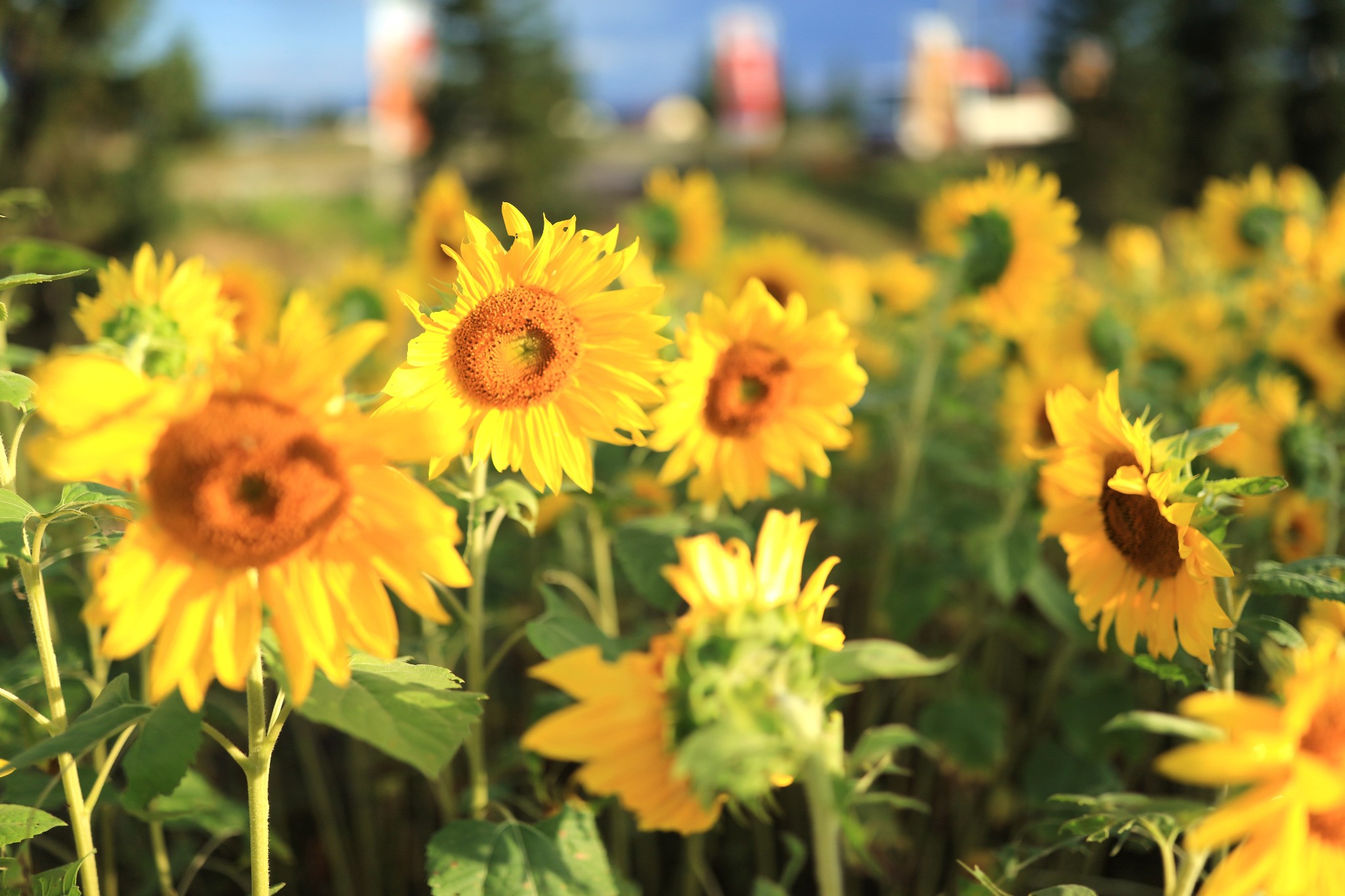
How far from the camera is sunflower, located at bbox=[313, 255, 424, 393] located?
2934 millimetres

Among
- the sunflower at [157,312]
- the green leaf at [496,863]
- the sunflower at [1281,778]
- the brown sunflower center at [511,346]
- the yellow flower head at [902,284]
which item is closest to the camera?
the sunflower at [1281,778]

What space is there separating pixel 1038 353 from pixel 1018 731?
1.05 meters

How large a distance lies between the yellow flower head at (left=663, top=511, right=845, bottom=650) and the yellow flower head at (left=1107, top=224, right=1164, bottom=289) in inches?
167

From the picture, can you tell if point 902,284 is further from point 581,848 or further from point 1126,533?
point 581,848

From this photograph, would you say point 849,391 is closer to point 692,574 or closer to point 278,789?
point 692,574

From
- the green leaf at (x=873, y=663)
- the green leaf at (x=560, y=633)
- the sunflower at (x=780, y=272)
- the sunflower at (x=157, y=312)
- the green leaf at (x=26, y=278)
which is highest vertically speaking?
the green leaf at (x=26, y=278)

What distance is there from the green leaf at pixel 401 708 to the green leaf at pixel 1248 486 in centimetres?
85

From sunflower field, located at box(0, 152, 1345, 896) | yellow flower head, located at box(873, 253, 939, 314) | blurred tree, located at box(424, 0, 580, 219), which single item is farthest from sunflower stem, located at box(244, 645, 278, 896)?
blurred tree, located at box(424, 0, 580, 219)

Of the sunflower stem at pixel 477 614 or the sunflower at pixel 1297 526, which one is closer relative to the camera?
the sunflower stem at pixel 477 614

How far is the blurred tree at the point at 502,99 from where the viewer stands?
17516 mm

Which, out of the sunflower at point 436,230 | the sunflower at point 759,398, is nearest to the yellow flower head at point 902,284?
the sunflower at point 436,230

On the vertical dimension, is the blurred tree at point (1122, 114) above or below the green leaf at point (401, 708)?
below

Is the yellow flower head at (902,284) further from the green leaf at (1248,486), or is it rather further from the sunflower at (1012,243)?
the green leaf at (1248,486)

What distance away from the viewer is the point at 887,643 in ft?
2.92
